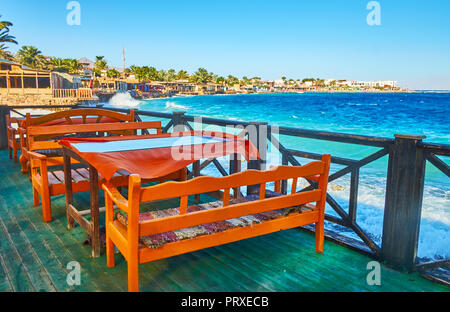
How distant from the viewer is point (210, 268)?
2.72m

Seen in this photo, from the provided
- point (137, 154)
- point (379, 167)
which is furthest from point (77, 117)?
point (379, 167)

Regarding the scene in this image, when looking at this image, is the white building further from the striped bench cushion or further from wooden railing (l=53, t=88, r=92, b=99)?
the striped bench cushion

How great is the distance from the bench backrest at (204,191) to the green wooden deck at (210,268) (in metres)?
0.53

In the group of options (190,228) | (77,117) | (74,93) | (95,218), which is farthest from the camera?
(74,93)

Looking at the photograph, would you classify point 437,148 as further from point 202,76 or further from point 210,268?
point 202,76

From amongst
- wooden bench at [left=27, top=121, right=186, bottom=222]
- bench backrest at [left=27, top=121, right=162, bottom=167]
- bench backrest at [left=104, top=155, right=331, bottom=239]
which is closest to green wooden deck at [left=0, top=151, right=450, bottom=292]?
wooden bench at [left=27, top=121, right=186, bottom=222]

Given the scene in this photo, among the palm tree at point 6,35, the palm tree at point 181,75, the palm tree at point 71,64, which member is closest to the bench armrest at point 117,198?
the palm tree at point 6,35

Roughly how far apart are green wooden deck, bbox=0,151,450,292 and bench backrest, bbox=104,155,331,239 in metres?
0.53

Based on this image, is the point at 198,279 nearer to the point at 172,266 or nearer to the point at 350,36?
the point at 172,266

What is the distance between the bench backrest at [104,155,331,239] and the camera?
1.97 metres

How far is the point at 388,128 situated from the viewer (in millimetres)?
36094

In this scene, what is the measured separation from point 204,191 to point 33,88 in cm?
3773

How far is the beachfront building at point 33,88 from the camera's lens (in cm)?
3061

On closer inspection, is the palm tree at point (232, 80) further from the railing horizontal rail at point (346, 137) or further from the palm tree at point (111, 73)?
the railing horizontal rail at point (346, 137)
